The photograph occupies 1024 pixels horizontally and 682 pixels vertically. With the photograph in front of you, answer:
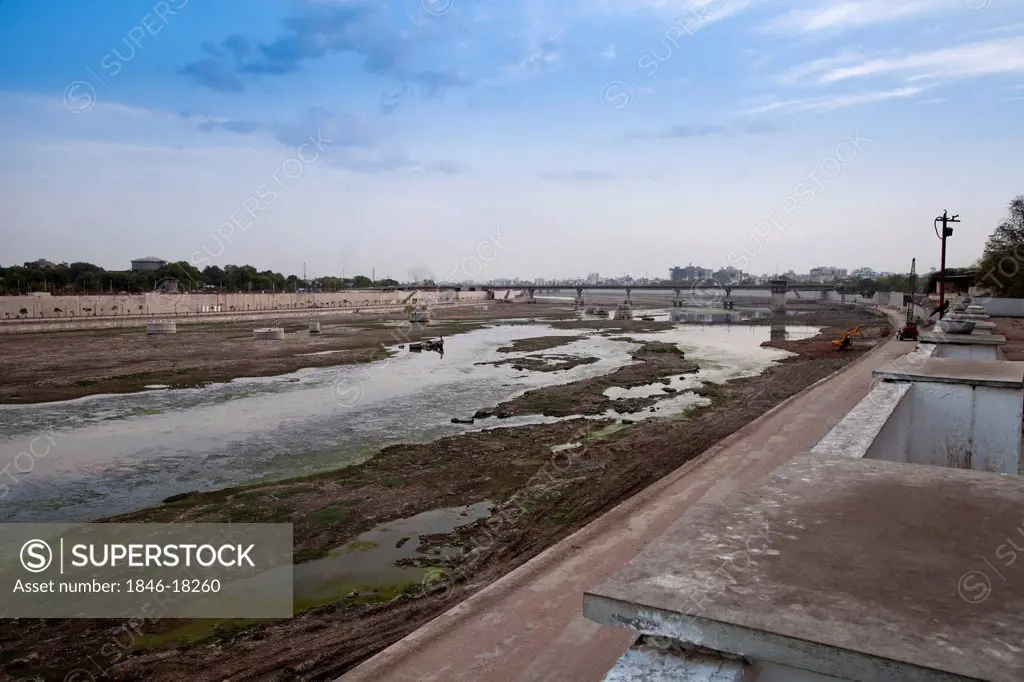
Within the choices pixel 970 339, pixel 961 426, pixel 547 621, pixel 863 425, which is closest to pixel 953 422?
pixel 961 426

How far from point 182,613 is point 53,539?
4311 mm

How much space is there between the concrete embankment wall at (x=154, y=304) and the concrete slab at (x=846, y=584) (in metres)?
74.8

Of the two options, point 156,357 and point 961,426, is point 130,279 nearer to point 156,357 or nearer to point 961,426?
point 156,357

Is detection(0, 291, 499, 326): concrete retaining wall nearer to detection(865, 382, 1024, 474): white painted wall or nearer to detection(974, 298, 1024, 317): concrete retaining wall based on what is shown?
detection(865, 382, 1024, 474): white painted wall

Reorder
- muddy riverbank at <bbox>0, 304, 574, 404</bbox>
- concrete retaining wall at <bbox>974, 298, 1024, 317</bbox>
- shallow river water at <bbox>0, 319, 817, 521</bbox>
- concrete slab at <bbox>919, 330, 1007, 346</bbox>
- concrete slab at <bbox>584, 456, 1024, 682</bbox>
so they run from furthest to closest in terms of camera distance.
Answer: concrete retaining wall at <bbox>974, 298, 1024, 317</bbox>, muddy riverbank at <bbox>0, 304, 574, 404</bbox>, shallow river water at <bbox>0, 319, 817, 521</bbox>, concrete slab at <bbox>919, 330, 1007, 346</bbox>, concrete slab at <bbox>584, 456, 1024, 682</bbox>

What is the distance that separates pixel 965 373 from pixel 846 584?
27.0 feet

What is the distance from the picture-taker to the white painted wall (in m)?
8.79

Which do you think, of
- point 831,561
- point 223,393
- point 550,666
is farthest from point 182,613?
point 223,393

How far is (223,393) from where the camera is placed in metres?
26.6

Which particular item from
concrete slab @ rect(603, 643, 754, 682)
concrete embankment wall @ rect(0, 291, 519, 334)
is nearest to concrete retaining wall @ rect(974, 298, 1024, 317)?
concrete slab @ rect(603, 643, 754, 682)

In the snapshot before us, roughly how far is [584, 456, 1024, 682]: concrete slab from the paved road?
0.66m

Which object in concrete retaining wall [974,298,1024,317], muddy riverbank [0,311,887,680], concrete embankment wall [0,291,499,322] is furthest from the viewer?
concrete embankment wall [0,291,499,322]

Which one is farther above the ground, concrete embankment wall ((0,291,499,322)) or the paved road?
concrete embankment wall ((0,291,499,322))

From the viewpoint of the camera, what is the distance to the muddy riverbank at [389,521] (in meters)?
7.28
